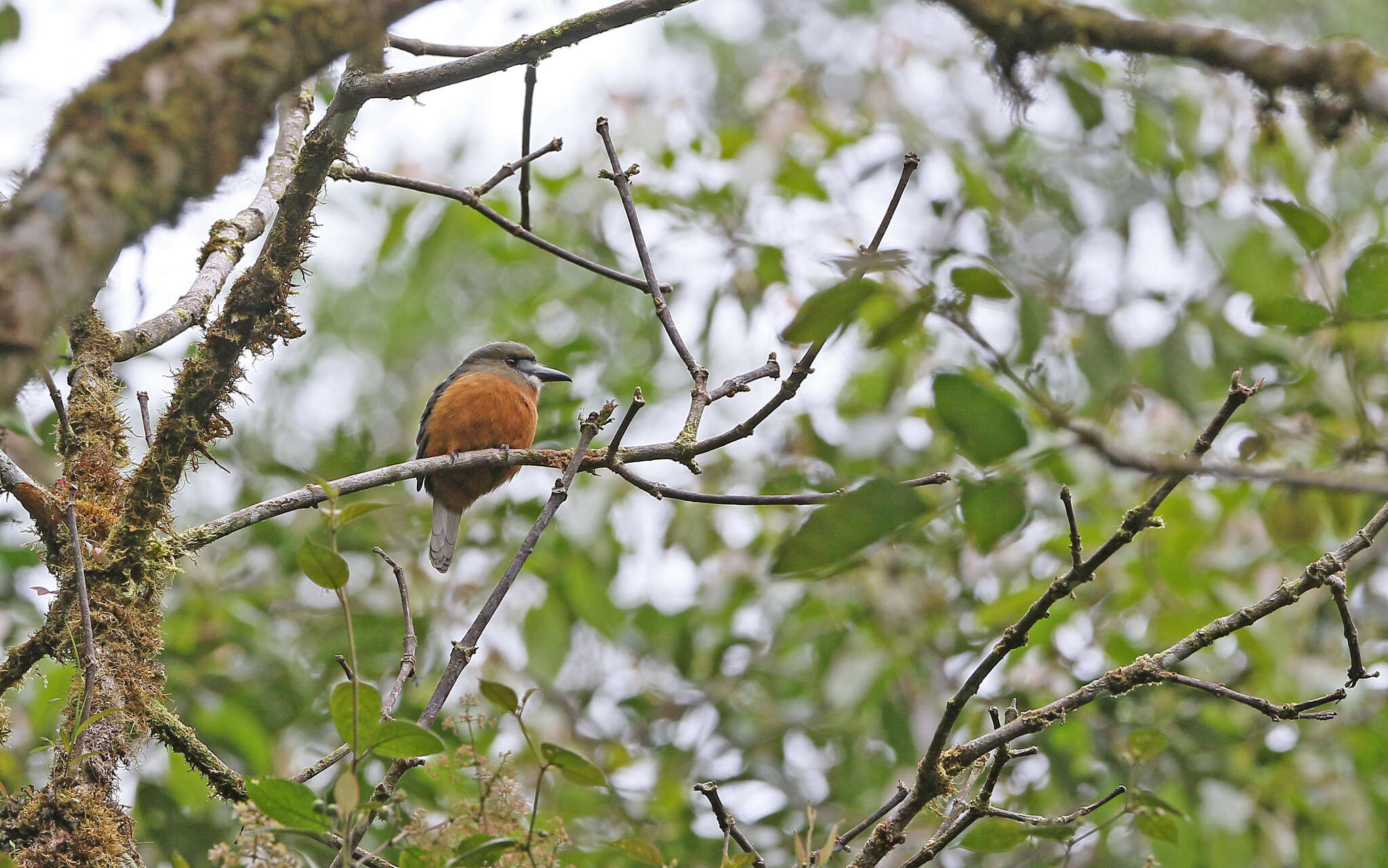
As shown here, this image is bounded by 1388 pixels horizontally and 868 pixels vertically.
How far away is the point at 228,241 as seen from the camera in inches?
129

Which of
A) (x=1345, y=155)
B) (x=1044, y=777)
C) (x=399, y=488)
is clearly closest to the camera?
(x=1345, y=155)

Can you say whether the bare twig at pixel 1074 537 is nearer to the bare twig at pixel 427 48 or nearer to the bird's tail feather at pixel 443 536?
the bare twig at pixel 427 48

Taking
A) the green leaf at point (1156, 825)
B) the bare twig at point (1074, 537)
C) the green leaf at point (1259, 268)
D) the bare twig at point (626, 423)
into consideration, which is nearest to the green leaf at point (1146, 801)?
the green leaf at point (1156, 825)

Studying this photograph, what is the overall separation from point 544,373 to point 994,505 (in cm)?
502

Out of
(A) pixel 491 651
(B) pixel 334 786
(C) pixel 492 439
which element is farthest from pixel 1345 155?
(A) pixel 491 651

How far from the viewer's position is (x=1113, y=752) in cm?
449

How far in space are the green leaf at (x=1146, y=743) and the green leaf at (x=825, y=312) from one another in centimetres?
131

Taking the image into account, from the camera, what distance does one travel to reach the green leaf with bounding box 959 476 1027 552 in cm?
131

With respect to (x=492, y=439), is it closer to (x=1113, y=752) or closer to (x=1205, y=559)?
(x=1113, y=752)

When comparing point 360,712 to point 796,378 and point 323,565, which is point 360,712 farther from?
point 796,378

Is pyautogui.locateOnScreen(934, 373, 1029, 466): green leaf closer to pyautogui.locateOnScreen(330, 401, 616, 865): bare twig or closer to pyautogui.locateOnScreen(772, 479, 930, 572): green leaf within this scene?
pyautogui.locateOnScreen(772, 479, 930, 572): green leaf

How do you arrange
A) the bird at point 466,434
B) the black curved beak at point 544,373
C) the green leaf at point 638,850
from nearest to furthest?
the green leaf at point 638,850 → the bird at point 466,434 → the black curved beak at point 544,373

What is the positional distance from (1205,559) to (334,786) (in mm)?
5479

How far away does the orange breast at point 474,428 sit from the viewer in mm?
5555
